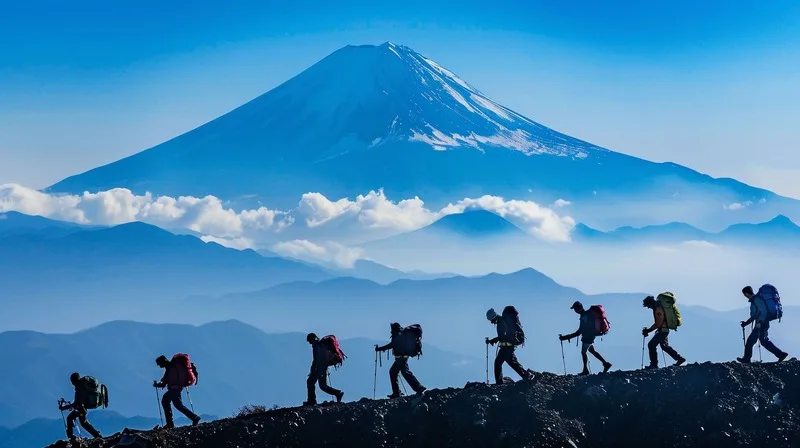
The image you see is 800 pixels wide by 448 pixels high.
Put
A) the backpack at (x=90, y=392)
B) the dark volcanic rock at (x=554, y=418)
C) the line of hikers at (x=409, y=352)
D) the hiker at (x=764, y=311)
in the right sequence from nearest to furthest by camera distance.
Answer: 1. the dark volcanic rock at (x=554, y=418)
2. the backpack at (x=90, y=392)
3. the line of hikers at (x=409, y=352)
4. the hiker at (x=764, y=311)

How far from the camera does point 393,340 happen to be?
22.9 m

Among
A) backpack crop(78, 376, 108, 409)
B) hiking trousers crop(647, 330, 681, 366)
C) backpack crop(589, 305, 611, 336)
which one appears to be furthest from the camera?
hiking trousers crop(647, 330, 681, 366)

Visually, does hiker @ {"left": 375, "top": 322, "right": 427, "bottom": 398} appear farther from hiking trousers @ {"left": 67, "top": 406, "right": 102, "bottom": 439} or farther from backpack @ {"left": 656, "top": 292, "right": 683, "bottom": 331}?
hiking trousers @ {"left": 67, "top": 406, "right": 102, "bottom": 439}

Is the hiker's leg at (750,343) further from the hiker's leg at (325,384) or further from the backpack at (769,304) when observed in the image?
the hiker's leg at (325,384)

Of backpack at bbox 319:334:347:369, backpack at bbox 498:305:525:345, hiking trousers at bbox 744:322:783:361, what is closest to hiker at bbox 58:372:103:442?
backpack at bbox 319:334:347:369

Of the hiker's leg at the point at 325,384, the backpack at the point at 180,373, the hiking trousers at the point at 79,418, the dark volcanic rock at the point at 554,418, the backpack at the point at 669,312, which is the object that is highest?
the backpack at the point at 669,312

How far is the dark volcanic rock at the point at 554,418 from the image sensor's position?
21734mm

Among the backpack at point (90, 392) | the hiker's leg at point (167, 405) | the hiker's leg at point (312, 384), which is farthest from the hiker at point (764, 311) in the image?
the backpack at point (90, 392)

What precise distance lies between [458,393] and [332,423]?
2423 mm

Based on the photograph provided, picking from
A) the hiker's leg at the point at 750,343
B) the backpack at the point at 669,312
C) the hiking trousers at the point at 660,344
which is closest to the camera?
the backpack at the point at 669,312

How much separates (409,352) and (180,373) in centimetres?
413

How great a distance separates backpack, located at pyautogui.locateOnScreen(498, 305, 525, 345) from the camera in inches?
907

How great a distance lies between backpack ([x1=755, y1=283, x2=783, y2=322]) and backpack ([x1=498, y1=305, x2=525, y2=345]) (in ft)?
15.9

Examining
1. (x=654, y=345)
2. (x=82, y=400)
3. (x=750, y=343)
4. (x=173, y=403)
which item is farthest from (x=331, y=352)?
(x=750, y=343)
